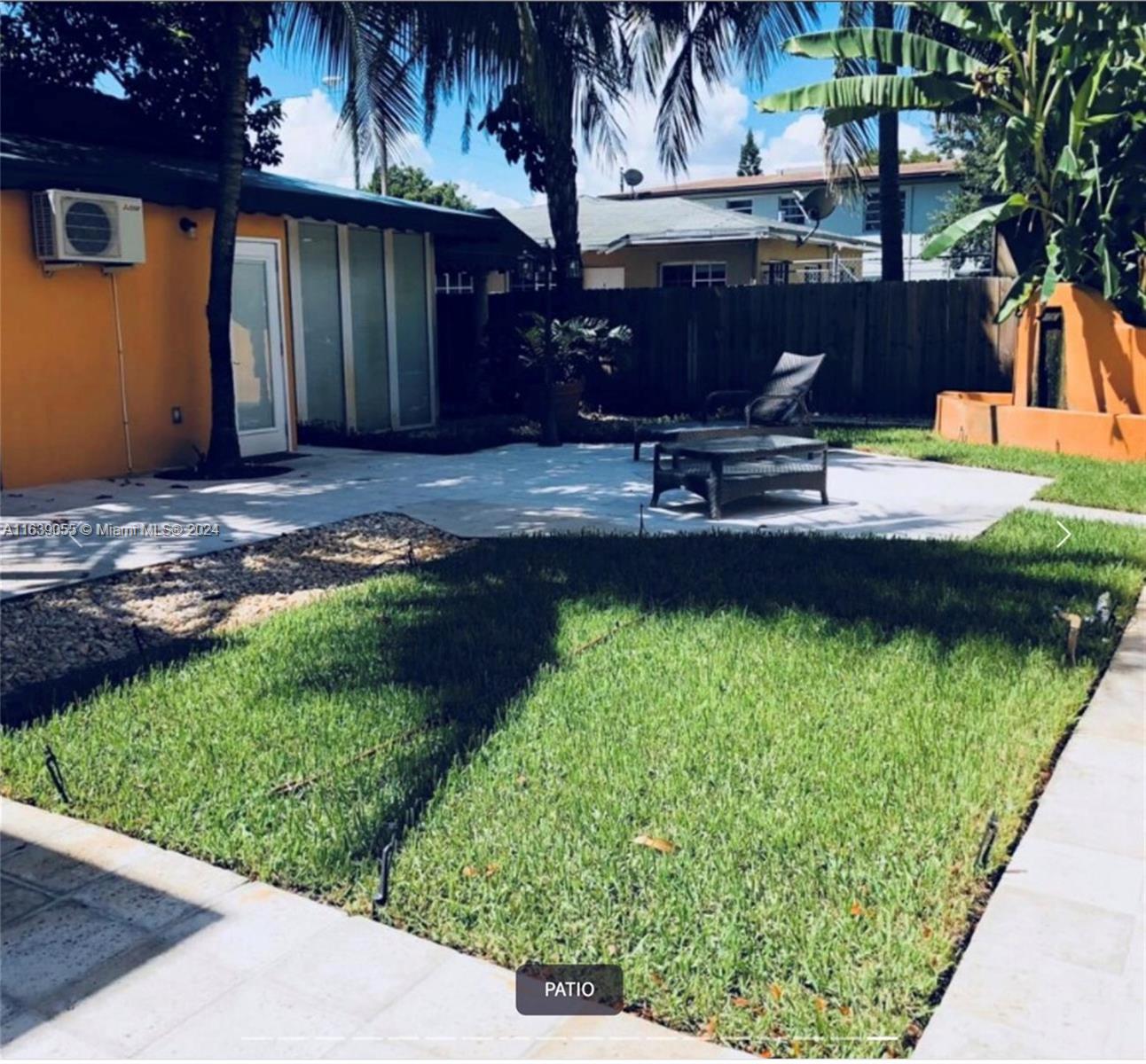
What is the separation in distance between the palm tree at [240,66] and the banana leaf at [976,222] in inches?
233

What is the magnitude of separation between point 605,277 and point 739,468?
1891 cm

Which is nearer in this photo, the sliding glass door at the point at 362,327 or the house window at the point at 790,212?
the sliding glass door at the point at 362,327

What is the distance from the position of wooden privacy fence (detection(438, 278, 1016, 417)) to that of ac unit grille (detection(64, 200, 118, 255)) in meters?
7.20

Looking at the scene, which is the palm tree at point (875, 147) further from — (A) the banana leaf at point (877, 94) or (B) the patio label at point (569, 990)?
(B) the patio label at point (569, 990)

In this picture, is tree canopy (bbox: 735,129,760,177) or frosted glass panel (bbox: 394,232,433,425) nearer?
frosted glass panel (bbox: 394,232,433,425)

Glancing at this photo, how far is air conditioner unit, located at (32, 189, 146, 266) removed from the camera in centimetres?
1019

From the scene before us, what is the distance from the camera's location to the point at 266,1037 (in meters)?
2.62

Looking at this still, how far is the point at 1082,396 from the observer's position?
12.3 m

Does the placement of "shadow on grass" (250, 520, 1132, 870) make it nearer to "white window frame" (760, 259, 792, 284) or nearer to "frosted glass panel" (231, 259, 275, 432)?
"frosted glass panel" (231, 259, 275, 432)

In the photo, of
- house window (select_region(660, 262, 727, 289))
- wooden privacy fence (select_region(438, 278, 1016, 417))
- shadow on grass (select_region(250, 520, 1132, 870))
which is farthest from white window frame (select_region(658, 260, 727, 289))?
shadow on grass (select_region(250, 520, 1132, 870))

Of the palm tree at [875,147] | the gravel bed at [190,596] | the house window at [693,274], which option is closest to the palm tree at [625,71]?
the palm tree at [875,147]

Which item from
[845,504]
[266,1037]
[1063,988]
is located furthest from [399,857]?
[845,504]

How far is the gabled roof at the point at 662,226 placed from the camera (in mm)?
22562

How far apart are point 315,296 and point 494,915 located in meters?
12.1
